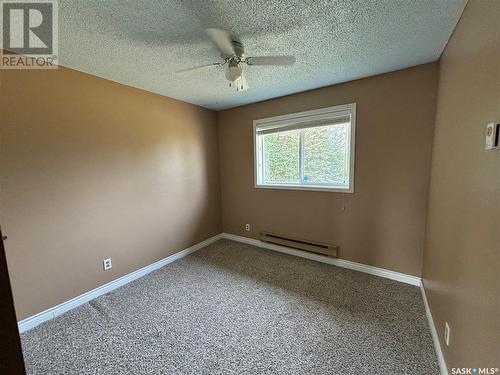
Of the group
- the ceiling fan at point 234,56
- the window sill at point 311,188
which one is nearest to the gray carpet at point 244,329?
the window sill at point 311,188

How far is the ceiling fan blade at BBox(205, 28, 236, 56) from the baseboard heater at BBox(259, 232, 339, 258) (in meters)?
2.45

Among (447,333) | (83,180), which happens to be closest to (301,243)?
(447,333)

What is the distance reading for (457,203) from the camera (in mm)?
1271

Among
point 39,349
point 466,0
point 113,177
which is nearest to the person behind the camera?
point 466,0

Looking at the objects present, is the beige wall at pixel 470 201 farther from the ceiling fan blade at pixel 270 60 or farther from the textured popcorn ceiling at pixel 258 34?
the ceiling fan blade at pixel 270 60

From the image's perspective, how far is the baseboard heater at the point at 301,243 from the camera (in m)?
2.76

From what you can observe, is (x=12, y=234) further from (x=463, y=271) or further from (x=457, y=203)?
(x=457, y=203)

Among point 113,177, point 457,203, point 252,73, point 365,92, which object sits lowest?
point 457,203

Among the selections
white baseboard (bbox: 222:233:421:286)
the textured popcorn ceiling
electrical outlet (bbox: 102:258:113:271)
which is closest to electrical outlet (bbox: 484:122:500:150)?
the textured popcorn ceiling

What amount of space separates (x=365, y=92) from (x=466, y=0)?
1.15m

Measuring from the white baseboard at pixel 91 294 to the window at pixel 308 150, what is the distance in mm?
1720

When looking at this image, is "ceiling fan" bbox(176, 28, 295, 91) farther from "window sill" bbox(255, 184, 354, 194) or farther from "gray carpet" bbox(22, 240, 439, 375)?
"gray carpet" bbox(22, 240, 439, 375)

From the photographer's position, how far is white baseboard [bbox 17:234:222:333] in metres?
1.82

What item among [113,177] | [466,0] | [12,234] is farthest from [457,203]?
[12,234]
